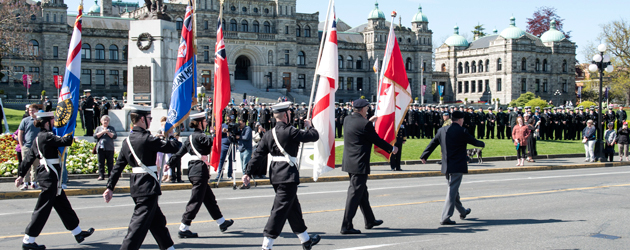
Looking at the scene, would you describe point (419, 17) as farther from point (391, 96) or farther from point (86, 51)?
point (391, 96)

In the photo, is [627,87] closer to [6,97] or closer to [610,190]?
[610,190]

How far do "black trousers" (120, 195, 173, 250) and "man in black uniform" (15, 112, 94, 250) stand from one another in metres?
1.59

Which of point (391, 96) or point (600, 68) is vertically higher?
point (600, 68)

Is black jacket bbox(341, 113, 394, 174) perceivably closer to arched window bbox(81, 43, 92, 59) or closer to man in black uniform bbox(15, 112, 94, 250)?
man in black uniform bbox(15, 112, 94, 250)

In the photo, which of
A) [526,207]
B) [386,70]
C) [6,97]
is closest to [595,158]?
[526,207]

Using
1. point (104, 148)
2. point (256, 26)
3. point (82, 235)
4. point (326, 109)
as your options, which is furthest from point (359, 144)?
point (256, 26)

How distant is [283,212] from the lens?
729cm

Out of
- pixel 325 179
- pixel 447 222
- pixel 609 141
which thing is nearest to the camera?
pixel 447 222

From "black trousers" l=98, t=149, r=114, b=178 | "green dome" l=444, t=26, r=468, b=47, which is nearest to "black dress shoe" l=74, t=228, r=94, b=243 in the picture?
"black trousers" l=98, t=149, r=114, b=178

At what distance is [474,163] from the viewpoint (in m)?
21.1

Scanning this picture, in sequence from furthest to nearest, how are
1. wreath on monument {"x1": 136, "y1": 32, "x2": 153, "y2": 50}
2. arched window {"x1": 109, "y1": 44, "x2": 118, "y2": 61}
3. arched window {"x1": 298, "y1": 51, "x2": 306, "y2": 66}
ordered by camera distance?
1. arched window {"x1": 298, "y1": 51, "x2": 306, "y2": 66}
2. arched window {"x1": 109, "y1": 44, "x2": 118, "y2": 61}
3. wreath on monument {"x1": 136, "y1": 32, "x2": 153, "y2": 50}

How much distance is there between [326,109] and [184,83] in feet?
15.6

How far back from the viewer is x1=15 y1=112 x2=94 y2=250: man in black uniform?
762 centimetres

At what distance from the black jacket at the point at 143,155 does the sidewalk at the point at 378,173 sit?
272 inches
